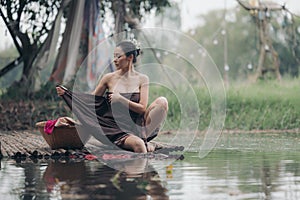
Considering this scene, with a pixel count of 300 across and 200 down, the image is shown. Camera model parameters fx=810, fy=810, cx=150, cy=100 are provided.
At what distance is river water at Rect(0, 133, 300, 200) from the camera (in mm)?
6531

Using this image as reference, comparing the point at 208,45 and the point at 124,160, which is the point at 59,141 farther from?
the point at 208,45

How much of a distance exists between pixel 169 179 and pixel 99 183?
0.74 m

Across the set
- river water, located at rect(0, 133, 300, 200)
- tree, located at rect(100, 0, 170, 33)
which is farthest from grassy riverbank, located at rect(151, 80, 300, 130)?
river water, located at rect(0, 133, 300, 200)

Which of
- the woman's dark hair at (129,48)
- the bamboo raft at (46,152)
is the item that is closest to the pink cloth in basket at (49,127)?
the bamboo raft at (46,152)

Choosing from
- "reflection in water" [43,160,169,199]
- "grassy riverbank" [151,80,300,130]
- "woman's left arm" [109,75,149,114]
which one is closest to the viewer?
"reflection in water" [43,160,169,199]

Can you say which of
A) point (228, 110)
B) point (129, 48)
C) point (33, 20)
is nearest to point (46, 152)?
point (129, 48)

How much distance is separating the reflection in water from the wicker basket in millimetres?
1723

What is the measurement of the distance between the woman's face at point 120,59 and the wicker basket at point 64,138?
3.51ft

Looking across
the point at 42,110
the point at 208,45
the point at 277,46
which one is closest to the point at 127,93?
the point at 42,110

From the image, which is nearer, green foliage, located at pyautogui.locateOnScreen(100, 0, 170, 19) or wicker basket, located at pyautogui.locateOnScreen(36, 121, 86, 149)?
wicker basket, located at pyautogui.locateOnScreen(36, 121, 86, 149)

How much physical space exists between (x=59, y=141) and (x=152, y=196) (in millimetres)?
4857

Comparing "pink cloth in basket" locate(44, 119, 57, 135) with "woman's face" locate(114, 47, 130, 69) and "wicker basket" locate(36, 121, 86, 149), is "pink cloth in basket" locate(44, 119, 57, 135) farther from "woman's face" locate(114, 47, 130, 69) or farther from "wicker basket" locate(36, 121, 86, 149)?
"woman's face" locate(114, 47, 130, 69)

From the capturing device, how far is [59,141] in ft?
36.3

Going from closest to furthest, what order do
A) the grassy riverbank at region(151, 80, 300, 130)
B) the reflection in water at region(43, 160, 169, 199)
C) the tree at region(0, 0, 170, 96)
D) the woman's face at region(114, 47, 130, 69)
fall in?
the reflection in water at region(43, 160, 169, 199)
the woman's face at region(114, 47, 130, 69)
the grassy riverbank at region(151, 80, 300, 130)
the tree at region(0, 0, 170, 96)
